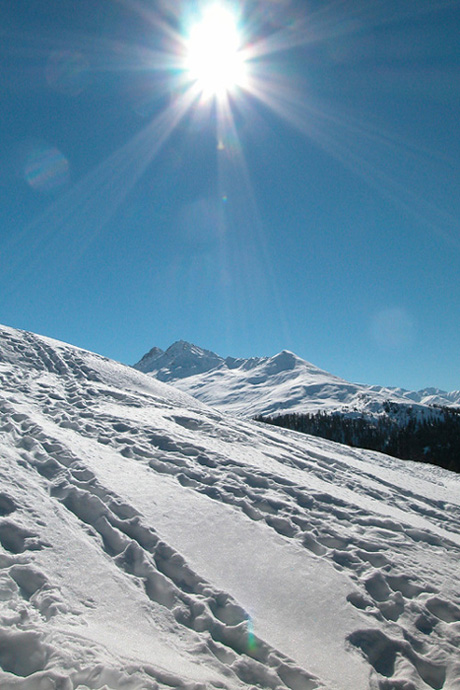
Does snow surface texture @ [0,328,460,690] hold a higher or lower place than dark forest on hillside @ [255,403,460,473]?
lower

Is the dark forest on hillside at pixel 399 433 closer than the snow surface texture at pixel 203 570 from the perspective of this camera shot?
No

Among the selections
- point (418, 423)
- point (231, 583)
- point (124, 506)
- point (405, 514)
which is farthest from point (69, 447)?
point (418, 423)

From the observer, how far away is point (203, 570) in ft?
24.1

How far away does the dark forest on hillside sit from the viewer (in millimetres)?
109625

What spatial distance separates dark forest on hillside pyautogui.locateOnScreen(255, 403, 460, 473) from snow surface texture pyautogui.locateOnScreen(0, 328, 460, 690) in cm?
8955

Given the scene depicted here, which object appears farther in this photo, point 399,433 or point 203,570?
point 399,433

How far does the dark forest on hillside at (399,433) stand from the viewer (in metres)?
110

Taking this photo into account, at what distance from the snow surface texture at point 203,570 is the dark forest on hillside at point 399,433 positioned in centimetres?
8955

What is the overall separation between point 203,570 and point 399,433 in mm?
150193

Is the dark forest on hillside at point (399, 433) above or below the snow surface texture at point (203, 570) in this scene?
above

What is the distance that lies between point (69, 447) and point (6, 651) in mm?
7149

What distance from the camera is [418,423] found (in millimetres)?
158875

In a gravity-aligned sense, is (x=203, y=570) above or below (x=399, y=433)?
below

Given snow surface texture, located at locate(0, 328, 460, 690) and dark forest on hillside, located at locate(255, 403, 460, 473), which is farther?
dark forest on hillside, located at locate(255, 403, 460, 473)
